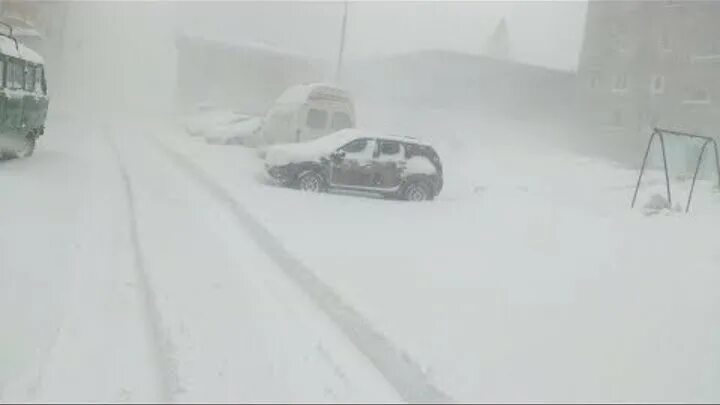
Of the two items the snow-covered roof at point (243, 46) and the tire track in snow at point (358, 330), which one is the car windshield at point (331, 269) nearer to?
the tire track in snow at point (358, 330)

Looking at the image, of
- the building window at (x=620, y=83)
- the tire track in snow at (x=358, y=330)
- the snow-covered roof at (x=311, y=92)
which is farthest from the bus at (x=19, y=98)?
the building window at (x=620, y=83)

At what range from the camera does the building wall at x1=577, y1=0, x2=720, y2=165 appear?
108 ft

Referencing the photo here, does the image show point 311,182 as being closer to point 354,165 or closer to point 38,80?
point 354,165

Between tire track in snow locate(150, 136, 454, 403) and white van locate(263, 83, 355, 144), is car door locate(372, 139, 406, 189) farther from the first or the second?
tire track in snow locate(150, 136, 454, 403)

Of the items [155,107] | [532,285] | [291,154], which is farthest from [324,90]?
[155,107]

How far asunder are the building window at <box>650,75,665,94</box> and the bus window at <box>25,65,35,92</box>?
2906cm

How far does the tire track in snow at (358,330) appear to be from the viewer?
16.2 feet

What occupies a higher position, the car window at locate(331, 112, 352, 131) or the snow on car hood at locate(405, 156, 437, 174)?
the car window at locate(331, 112, 352, 131)

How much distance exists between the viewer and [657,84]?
117 ft

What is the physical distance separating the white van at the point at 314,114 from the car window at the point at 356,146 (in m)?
4.80

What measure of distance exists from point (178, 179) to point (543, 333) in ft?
33.6

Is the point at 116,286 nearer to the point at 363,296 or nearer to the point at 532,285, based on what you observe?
the point at 363,296

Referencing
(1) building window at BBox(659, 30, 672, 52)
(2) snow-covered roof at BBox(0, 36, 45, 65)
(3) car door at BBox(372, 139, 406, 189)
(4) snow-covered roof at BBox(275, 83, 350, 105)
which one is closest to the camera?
(2) snow-covered roof at BBox(0, 36, 45, 65)

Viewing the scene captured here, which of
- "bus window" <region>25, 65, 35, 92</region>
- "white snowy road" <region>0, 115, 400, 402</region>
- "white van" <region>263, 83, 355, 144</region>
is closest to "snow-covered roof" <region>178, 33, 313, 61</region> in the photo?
"white van" <region>263, 83, 355, 144</region>
